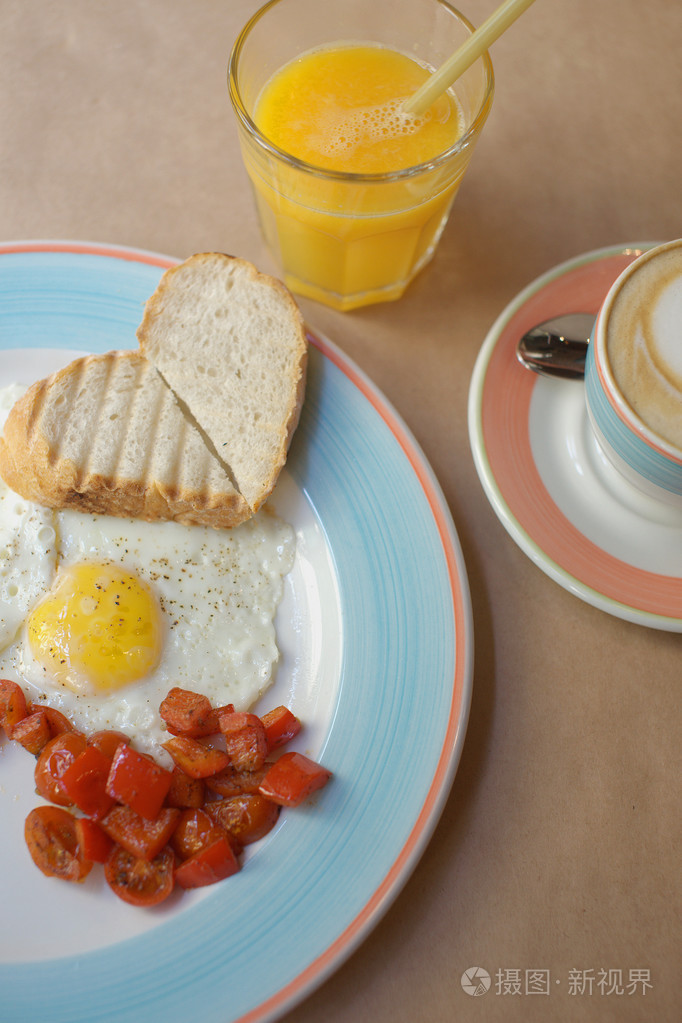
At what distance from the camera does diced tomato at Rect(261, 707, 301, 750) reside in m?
1.56

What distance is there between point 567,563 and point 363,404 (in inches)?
24.1

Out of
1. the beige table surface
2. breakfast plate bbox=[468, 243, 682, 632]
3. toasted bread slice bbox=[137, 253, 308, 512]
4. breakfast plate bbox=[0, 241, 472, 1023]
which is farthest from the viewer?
toasted bread slice bbox=[137, 253, 308, 512]

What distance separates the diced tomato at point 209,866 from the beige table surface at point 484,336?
32cm

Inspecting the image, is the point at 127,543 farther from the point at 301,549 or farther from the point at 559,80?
the point at 559,80

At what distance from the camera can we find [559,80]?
A: 2330 millimetres

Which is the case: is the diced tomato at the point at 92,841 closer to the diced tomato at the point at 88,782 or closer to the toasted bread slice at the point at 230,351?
the diced tomato at the point at 88,782

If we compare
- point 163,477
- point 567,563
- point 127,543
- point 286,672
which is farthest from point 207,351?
point 567,563

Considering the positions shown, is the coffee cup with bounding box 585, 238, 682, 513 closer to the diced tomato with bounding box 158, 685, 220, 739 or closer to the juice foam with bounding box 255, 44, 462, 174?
the juice foam with bounding box 255, 44, 462, 174

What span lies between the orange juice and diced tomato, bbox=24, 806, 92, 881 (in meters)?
1.44

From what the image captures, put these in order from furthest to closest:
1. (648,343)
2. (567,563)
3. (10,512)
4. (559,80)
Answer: (559,80), (10,512), (567,563), (648,343)

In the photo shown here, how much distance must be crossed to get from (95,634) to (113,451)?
0.43 m

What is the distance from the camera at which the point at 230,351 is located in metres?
1.81

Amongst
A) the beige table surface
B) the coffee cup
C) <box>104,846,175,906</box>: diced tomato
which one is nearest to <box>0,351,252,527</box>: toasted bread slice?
the beige table surface

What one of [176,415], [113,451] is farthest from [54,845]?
[176,415]
